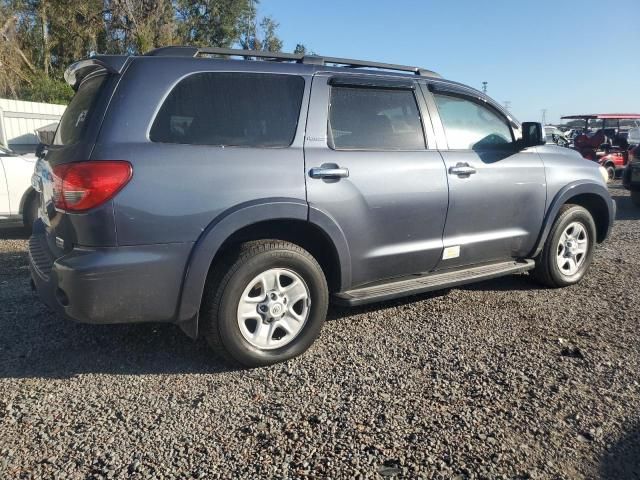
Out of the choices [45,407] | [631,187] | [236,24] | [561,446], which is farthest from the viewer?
[236,24]

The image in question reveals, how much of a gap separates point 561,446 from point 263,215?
198 centimetres

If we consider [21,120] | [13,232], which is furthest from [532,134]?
[21,120]

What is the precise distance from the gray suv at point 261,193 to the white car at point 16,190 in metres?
4.09

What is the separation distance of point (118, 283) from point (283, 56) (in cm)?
191

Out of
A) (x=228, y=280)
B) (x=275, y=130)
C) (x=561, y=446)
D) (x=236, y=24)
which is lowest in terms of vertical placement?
(x=561, y=446)

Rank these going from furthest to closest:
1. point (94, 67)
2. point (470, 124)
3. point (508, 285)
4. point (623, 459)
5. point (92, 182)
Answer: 1. point (508, 285)
2. point (470, 124)
3. point (94, 67)
4. point (92, 182)
5. point (623, 459)

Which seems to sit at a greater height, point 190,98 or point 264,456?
point 190,98

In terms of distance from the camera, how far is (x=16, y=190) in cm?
725

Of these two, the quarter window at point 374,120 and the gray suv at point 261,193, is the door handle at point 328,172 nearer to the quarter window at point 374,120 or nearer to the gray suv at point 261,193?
the gray suv at point 261,193

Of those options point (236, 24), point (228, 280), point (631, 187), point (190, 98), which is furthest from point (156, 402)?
point (236, 24)

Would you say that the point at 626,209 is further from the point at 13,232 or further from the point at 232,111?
the point at 13,232

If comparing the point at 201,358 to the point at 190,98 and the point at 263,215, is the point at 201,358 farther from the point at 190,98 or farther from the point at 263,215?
the point at 190,98

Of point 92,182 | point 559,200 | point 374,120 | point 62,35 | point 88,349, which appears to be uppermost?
point 62,35

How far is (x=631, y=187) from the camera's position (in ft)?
36.1
